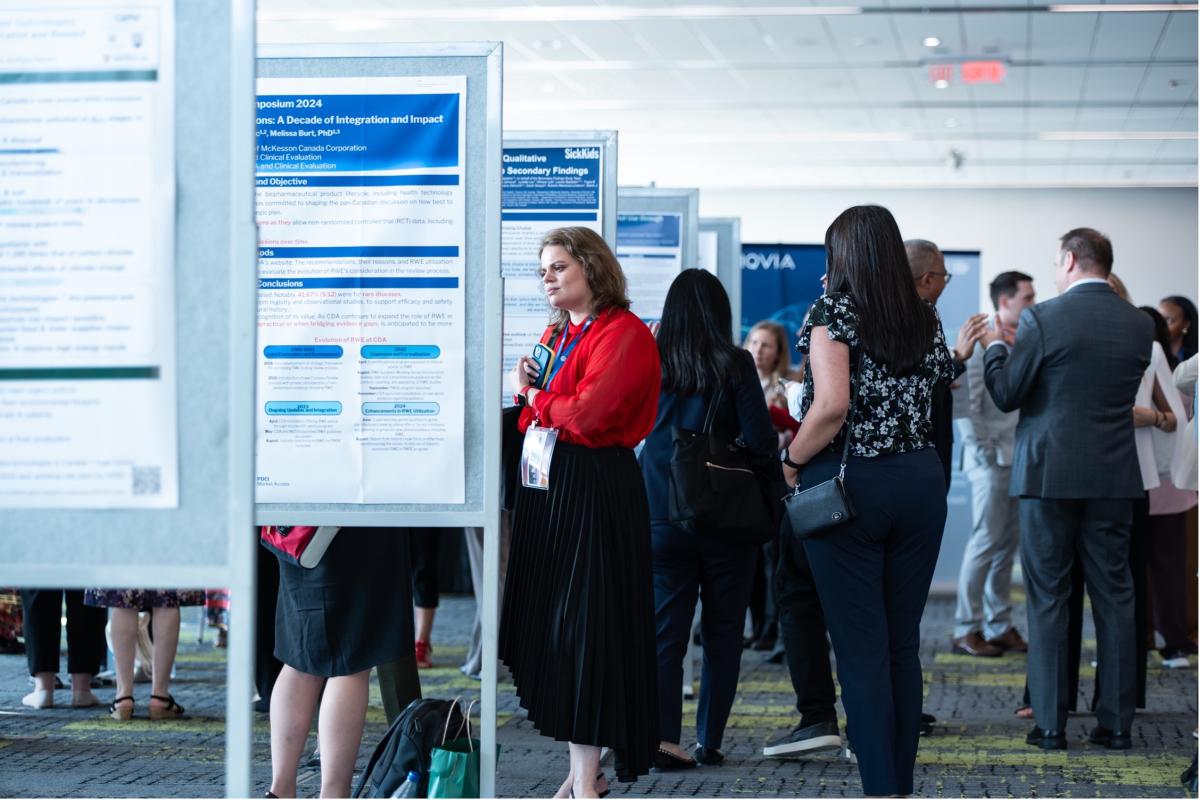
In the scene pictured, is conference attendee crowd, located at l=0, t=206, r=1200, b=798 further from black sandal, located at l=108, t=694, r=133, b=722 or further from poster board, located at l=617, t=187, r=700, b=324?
poster board, located at l=617, t=187, r=700, b=324

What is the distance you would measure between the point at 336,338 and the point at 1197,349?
5.77 m

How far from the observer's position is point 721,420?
423 cm

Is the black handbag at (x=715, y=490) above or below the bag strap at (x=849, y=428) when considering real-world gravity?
below

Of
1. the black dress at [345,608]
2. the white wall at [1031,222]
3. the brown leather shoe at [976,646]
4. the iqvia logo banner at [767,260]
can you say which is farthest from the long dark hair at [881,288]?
the white wall at [1031,222]

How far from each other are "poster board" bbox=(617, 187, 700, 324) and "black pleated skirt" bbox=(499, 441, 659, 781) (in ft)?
8.68

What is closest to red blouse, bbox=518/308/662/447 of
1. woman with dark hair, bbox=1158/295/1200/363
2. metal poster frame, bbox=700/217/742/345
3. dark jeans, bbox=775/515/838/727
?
dark jeans, bbox=775/515/838/727

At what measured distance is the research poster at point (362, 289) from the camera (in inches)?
115

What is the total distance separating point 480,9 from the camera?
11.0m

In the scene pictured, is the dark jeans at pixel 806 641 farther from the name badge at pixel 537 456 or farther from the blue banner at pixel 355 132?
the blue banner at pixel 355 132

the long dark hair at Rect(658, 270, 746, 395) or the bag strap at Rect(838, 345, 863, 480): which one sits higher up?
the long dark hair at Rect(658, 270, 746, 395)

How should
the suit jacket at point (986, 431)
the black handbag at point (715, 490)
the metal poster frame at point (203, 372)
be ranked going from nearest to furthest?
1. the metal poster frame at point (203, 372)
2. the black handbag at point (715, 490)
3. the suit jacket at point (986, 431)

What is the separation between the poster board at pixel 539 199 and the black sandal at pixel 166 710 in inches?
65.2

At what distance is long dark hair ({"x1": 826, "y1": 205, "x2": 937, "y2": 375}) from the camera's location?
337cm

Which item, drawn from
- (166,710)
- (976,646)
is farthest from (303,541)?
(976,646)
